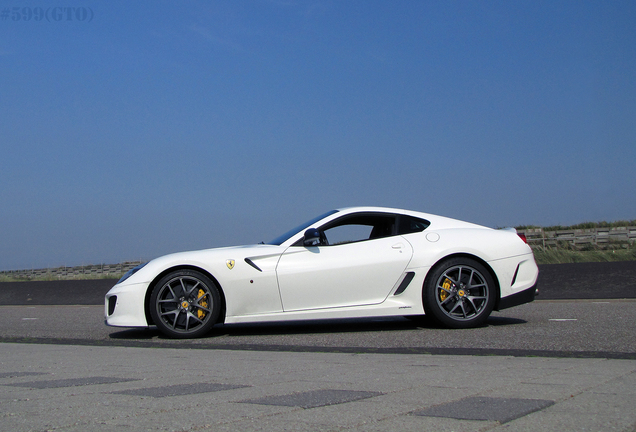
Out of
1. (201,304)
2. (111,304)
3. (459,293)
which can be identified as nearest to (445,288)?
(459,293)

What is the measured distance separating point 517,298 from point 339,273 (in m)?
1.98

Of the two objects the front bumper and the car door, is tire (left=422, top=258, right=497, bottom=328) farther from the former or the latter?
the front bumper

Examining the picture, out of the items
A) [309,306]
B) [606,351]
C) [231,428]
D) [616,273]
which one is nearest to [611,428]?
[231,428]

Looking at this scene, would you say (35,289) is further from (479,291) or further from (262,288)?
(479,291)

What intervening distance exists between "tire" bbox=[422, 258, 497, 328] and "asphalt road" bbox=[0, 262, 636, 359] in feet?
0.48

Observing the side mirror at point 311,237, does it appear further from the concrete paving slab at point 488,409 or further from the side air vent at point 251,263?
the concrete paving slab at point 488,409

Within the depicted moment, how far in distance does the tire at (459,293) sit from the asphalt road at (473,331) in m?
0.15

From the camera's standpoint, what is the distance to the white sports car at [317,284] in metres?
6.52

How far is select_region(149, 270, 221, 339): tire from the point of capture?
6.50m

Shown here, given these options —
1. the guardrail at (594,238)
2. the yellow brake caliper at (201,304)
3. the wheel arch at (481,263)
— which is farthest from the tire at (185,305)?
the guardrail at (594,238)

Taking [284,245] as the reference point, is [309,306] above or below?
below

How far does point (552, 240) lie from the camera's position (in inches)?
899

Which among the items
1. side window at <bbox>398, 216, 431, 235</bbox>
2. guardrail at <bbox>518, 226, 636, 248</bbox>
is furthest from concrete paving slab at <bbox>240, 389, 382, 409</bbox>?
guardrail at <bbox>518, 226, 636, 248</bbox>

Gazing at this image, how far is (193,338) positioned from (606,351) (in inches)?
153
